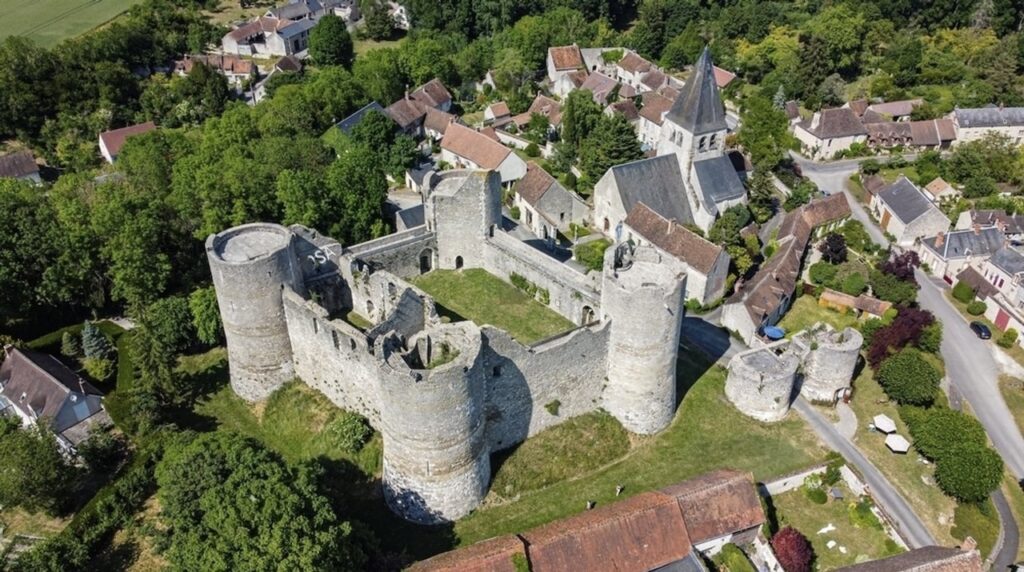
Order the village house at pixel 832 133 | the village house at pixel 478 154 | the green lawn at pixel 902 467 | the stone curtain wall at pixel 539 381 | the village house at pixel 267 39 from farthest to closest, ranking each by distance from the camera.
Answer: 1. the village house at pixel 267 39
2. the village house at pixel 832 133
3. the village house at pixel 478 154
4. the green lawn at pixel 902 467
5. the stone curtain wall at pixel 539 381

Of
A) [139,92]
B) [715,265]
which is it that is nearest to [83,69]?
[139,92]

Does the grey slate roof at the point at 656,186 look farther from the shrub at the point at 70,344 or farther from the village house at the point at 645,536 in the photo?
the shrub at the point at 70,344

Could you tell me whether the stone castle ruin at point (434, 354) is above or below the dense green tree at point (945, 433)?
above

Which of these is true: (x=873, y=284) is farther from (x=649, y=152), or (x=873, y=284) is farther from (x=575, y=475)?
(x=575, y=475)

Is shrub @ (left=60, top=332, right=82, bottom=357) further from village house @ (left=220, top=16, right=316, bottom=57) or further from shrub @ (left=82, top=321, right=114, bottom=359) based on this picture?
village house @ (left=220, top=16, right=316, bottom=57)

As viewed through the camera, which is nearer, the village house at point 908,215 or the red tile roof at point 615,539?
the red tile roof at point 615,539

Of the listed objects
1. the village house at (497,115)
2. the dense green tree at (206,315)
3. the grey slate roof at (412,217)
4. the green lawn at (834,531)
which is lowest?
the village house at (497,115)

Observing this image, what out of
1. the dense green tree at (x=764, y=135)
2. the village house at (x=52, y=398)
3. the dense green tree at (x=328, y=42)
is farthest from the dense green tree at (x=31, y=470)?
the dense green tree at (x=328, y=42)
